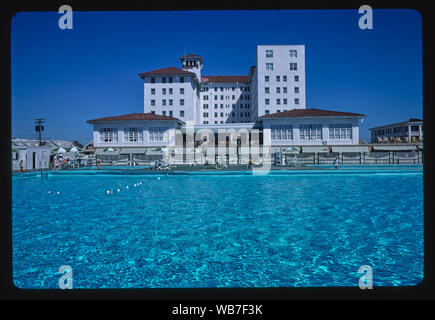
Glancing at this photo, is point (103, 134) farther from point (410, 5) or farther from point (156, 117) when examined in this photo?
point (410, 5)

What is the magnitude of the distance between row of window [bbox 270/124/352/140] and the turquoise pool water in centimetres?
2390

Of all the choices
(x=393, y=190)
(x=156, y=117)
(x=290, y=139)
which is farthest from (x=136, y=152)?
(x=393, y=190)

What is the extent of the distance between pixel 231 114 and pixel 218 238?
216ft

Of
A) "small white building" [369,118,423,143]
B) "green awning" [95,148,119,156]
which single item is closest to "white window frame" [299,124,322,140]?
"small white building" [369,118,423,143]

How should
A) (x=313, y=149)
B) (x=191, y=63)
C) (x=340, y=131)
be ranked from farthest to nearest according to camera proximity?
(x=191, y=63) < (x=340, y=131) < (x=313, y=149)

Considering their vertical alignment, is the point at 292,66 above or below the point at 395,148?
above

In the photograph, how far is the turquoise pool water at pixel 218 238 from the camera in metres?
4.84

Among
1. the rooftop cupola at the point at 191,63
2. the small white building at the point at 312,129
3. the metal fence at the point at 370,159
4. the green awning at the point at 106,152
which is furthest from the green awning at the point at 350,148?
the rooftop cupola at the point at 191,63

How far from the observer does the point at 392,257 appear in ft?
18.1

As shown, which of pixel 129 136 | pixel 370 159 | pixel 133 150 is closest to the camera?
pixel 370 159

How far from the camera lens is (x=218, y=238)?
260 inches

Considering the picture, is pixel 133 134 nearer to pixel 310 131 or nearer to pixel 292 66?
pixel 310 131

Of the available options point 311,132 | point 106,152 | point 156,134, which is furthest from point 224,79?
point 106,152
